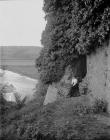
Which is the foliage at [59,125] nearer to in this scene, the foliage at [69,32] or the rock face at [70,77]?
the rock face at [70,77]

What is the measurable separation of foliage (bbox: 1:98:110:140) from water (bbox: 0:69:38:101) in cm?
230

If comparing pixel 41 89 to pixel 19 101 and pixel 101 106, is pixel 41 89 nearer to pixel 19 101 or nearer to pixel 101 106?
pixel 19 101

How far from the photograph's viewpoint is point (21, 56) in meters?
9.53

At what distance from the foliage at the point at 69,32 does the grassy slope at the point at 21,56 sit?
42 cm

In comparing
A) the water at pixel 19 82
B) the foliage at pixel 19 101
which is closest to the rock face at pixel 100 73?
the foliage at pixel 19 101

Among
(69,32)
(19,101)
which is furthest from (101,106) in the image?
(19,101)

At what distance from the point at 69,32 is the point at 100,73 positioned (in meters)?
1.66

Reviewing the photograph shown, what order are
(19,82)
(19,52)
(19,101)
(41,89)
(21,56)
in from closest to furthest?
(19,101), (19,52), (21,56), (19,82), (41,89)

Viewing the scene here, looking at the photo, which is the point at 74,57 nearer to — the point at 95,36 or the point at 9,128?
the point at 95,36

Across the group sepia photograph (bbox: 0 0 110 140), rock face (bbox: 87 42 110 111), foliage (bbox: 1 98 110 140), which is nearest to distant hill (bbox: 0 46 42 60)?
sepia photograph (bbox: 0 0 110 140)

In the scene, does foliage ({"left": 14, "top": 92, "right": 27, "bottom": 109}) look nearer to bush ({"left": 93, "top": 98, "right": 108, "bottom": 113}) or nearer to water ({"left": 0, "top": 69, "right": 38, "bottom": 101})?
water ({"left": 0, "top": 69, "right": 38, "bottom": 101})

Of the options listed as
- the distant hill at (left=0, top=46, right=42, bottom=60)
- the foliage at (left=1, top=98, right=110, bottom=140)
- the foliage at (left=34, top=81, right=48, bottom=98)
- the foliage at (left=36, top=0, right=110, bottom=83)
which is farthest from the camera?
the foliage at (left=34, top=81, right=48, bottom=98)

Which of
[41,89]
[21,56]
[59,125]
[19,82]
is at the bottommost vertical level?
[59,125]

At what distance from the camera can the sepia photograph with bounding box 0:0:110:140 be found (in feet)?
19.5
